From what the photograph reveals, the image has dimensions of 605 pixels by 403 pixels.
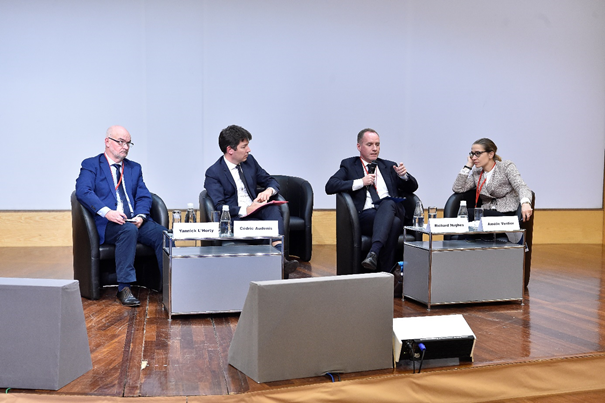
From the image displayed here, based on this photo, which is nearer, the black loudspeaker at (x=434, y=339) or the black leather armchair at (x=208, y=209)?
the black loudspeaker at (x=434, y=339)

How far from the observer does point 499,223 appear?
4031mm

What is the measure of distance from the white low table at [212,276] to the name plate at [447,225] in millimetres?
946

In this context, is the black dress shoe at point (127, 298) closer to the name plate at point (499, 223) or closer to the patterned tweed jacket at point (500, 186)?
the name plate at point (499, 223)

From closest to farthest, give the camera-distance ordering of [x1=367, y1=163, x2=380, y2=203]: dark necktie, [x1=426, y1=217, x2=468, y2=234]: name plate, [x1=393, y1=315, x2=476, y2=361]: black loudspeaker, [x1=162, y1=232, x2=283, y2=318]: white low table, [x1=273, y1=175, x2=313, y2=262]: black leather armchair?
[x1=393, y1=315, x2=476, y2=361]: black loudspeaker < [x1=162, y1=232, x2=283, y2=318]: white low table < [x1=426, y1=217, x2=468, y2=234]: name plate < [x1=367, y1=163, x2=380, y2=203]: dark necktie < [x1=273, y1=175, x2=313, y2=262]: black leather armchair

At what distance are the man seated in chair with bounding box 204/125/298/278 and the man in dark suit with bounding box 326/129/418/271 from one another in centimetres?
50

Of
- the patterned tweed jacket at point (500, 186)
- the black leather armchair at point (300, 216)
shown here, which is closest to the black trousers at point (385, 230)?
the patterned tweed jacket at point (500, 186)

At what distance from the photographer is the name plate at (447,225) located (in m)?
3.86

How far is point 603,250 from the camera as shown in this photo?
6664 mm

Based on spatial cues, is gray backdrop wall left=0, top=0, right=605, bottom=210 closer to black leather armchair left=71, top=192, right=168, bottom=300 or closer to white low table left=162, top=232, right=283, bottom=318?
black leather armchair left=71, top=192, right=168, bottom=300

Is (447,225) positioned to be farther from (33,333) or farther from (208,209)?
(33,333)

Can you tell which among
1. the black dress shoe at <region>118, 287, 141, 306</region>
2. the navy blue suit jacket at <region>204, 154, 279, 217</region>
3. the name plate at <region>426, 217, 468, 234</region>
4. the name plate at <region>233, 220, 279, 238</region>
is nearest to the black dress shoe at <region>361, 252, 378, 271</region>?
the name plate at <region>426, 217, 468, 234</region>

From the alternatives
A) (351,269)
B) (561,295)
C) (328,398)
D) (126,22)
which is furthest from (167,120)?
(328,398)

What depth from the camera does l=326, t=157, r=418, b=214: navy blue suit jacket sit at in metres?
4.59

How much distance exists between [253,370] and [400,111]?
466 cm
